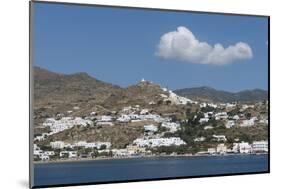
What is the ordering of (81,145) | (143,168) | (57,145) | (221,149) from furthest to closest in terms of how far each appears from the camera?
1. (221,149)
2. (143,168)
3. (81,145)
4. (57,145)

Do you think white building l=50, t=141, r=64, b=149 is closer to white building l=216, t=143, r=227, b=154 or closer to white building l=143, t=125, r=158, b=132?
white building l=143, t=125, r=158, b=132

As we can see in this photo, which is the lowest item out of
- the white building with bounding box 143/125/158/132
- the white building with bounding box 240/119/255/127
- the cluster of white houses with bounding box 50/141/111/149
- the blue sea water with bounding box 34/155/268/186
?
the blue sea water with bounding box 34/155/268/186

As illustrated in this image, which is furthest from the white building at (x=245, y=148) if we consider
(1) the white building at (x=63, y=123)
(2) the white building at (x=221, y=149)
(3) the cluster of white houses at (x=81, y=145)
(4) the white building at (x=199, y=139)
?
(1) the white building at (x=63, y=123)

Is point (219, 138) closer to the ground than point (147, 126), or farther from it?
closer to the ground

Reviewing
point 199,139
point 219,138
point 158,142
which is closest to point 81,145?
point 158,142

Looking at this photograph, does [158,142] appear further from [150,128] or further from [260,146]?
[260,146]


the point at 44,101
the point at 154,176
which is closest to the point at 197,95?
the point at 154,176

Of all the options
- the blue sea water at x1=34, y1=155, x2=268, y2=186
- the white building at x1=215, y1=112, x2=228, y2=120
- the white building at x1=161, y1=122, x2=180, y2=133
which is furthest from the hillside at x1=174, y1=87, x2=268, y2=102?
the blue sea water at x1=34, y1=155, x2=268, y2=186

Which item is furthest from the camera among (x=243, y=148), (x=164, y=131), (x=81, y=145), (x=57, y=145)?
(x=243, y=148)
